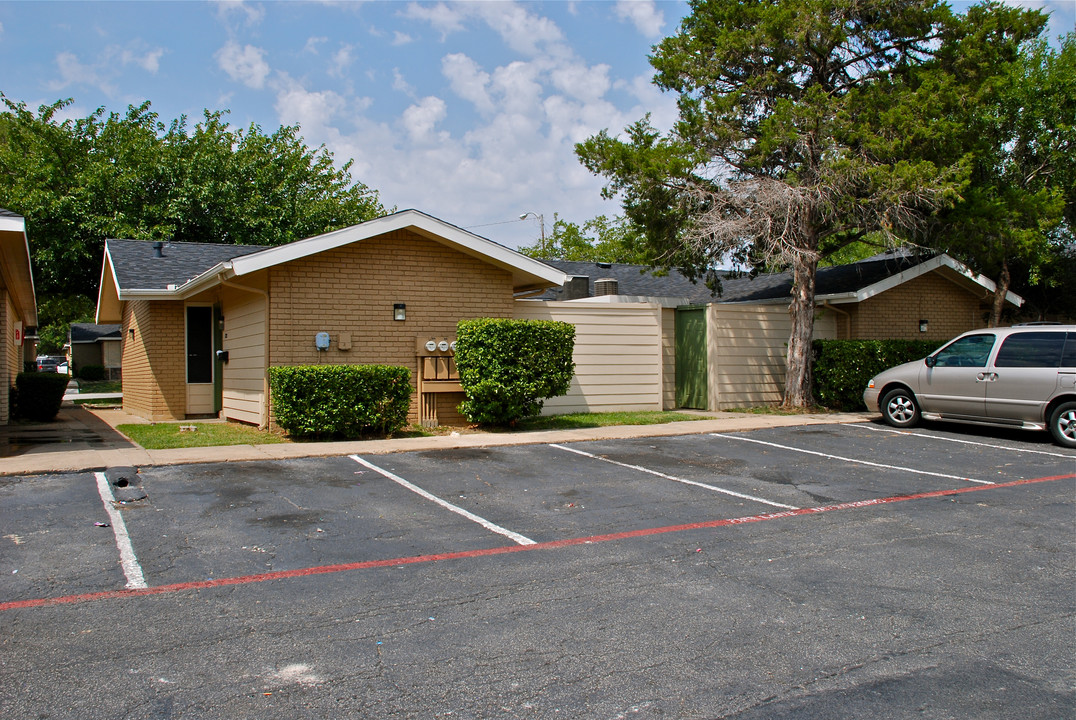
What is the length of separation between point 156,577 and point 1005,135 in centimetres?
1949

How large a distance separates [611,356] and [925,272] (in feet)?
26.6

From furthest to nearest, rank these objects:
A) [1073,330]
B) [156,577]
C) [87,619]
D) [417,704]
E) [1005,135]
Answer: [1005,135], [1073,330], [156,577], [87,619], [417,704]

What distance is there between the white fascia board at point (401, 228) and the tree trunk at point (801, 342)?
540 centimetres

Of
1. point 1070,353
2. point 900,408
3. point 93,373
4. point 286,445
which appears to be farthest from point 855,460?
point 93,373

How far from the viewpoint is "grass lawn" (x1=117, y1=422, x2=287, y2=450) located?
10.9 meters

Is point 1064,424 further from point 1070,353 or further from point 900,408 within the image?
point 900,408

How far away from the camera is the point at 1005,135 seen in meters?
18.0

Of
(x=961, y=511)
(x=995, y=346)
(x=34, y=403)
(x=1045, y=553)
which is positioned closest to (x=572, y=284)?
(x=995, y=346)

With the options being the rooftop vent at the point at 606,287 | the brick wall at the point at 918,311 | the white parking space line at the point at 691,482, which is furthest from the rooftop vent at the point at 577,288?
the white parking space line at the point at 691,482

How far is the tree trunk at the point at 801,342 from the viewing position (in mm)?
16047

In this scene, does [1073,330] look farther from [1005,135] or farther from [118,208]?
[118,208]

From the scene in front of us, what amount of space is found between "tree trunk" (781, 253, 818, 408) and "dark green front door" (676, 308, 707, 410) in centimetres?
175

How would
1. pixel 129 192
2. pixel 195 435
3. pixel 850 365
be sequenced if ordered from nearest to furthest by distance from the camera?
pixel 195 435, pixel 850 365, pixel 129 192

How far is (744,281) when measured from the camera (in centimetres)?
2219
